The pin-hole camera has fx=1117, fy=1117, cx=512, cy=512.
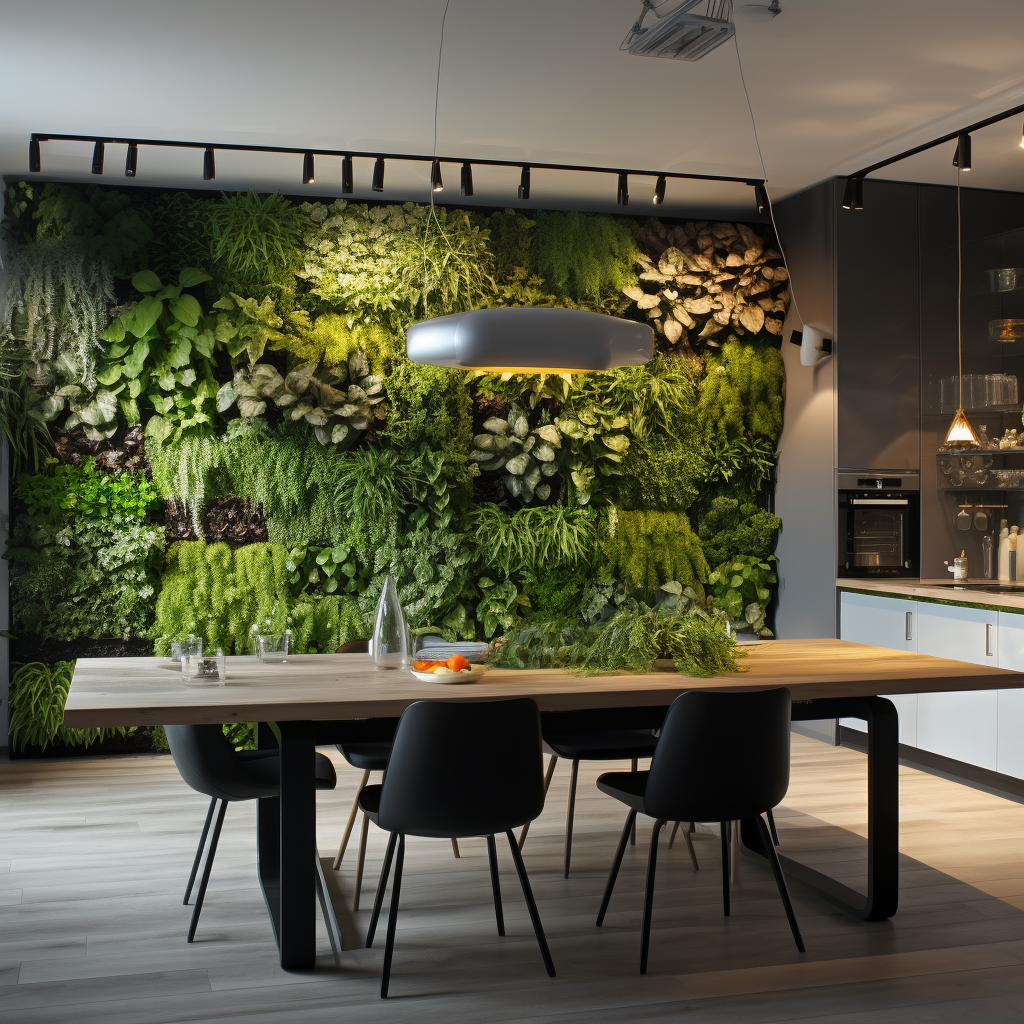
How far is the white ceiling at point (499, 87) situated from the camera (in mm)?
4051

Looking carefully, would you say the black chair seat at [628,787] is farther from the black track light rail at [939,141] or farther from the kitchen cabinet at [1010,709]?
the black track light rail at [939,141]

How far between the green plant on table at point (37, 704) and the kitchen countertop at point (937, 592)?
4.21m

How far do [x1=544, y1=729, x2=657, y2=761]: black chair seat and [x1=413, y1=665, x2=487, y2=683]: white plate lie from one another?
676 millimetres

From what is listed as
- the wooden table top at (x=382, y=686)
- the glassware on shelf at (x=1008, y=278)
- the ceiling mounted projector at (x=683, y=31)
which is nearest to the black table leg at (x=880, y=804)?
the wooden table top at (x=382, y=686)

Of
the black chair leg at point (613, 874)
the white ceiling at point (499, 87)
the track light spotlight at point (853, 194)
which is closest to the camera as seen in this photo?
the black chair leg at point (613, 874)

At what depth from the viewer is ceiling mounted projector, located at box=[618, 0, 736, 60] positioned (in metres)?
3.55

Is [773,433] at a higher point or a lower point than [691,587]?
higher

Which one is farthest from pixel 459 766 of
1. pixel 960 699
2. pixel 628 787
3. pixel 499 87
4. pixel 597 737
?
pixel 960 699

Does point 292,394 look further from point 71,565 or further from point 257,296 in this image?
point 71,565

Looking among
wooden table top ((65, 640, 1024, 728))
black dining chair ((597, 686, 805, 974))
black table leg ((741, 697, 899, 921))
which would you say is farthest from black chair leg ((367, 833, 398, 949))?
black table leg ((741, 697, 899, 921))

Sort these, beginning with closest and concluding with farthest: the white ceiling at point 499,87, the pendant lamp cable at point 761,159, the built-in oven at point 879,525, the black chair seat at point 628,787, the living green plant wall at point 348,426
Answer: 1. the black chair seat at point 628,787
2. the white ceiling at point 499,87
3. the pendant lamp cable at point 761,159
4. the living green plant wall at point 348,426
5. the built-in oven at point 879,525

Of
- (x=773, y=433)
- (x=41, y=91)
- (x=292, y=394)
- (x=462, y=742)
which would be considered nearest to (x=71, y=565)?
(x=292, y=394)

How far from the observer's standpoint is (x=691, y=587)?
662 centimetres

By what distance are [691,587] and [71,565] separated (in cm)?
347
